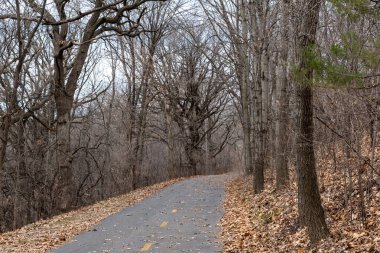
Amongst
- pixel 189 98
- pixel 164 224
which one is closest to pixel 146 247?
pixel 164 224

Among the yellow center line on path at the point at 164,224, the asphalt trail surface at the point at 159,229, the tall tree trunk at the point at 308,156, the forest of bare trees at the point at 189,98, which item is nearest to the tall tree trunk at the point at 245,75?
the forest of bare trees at the point at 189,98

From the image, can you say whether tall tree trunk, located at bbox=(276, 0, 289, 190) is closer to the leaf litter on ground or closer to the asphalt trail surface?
the asphalt trail surface

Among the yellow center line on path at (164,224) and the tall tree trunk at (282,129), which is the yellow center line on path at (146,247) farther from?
the tall tree trunk at (282,129)

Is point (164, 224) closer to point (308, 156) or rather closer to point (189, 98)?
point (308, 156)

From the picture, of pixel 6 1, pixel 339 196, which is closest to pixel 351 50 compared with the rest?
pixel 339 196

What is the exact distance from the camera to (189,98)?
37.4 m

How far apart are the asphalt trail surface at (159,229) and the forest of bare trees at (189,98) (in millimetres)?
2656

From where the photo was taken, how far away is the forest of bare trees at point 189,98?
829cm

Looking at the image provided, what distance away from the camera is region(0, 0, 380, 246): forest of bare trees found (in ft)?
27.2

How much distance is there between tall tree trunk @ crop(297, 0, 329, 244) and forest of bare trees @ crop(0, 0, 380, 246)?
2 cm

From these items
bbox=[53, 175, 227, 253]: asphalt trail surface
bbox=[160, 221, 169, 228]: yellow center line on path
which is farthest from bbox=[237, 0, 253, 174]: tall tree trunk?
bbox=[160, 221, 169, 228]: yellow center line on path

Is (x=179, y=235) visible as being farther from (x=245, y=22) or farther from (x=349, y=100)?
(x=245, y=22)

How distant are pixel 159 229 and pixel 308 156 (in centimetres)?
511

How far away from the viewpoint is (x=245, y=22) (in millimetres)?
19984
